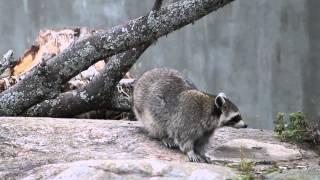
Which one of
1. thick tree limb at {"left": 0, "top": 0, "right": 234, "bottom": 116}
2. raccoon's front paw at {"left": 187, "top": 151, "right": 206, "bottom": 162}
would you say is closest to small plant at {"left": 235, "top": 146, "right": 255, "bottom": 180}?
raccoon's front paw at {"left": 187, "top": 151, "right": 206, "bottom": 162}

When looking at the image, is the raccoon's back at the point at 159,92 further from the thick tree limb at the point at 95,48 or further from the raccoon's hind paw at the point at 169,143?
the thick tree limb at the point at 95,48

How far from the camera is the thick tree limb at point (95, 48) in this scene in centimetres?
573

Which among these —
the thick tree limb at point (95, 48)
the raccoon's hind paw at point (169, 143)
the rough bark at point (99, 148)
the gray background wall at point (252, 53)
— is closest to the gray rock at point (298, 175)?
the rough bark at point (99, 148)

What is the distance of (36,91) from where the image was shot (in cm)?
633

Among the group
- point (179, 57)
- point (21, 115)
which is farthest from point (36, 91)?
point (179, 57)

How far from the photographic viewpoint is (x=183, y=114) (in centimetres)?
590

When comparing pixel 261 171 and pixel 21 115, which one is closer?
pixel 261 171

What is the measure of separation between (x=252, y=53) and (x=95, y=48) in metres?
3.45

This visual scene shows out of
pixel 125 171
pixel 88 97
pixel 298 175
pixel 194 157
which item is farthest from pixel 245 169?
pixel 88 97

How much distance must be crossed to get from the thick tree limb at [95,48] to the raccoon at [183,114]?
437mm

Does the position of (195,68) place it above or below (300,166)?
above

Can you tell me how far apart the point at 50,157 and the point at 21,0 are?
4.83 m

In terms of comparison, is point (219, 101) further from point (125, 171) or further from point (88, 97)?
point (88, 97)

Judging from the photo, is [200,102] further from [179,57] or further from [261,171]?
[179,57]
